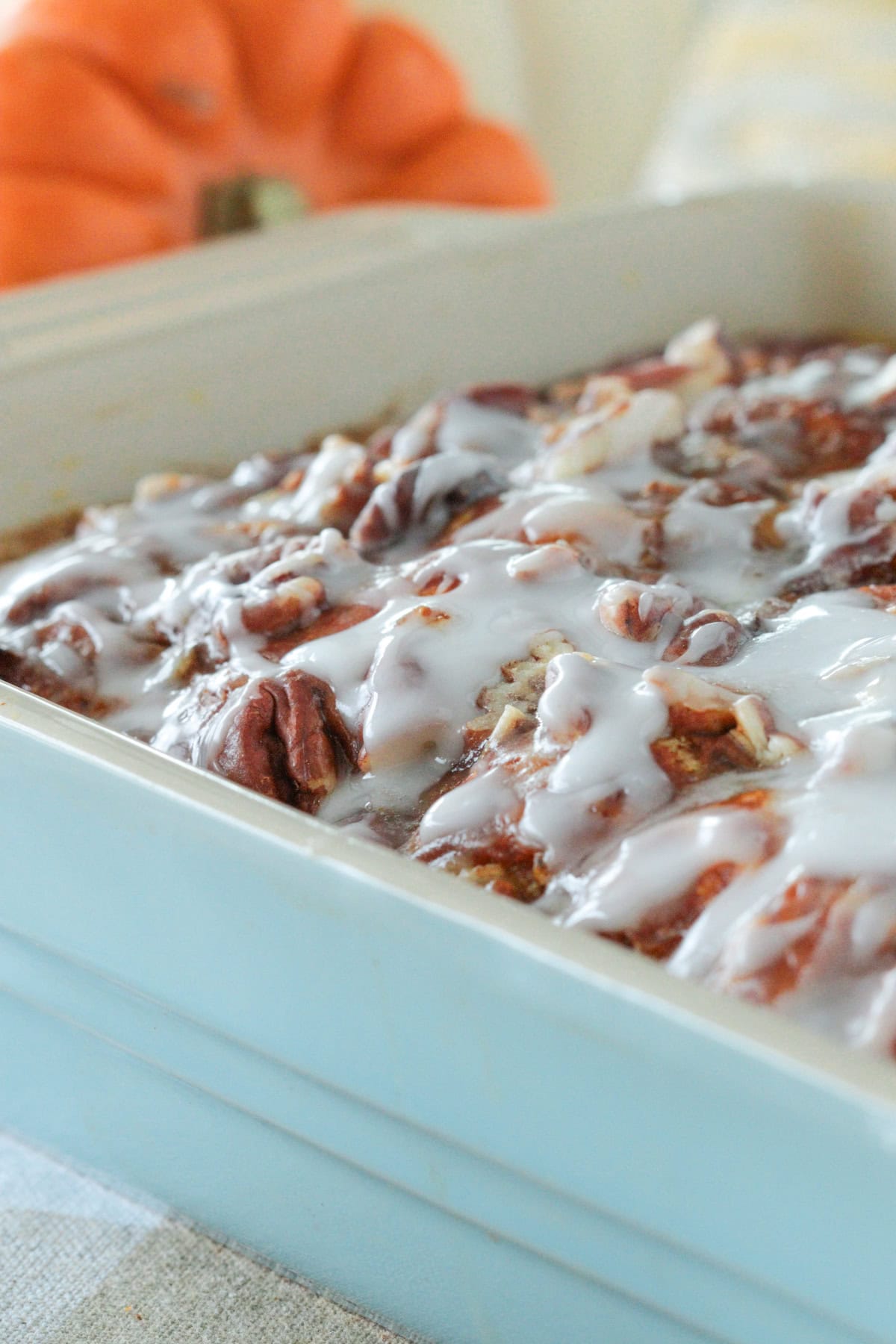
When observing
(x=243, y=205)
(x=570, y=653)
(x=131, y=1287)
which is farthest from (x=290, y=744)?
(x=243, y=205)

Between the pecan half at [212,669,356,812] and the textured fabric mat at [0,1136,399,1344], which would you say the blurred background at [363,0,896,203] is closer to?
the pecan half at [212,669,356,812]

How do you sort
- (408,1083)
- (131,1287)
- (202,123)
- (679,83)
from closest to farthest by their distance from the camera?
1. (408,1083)
2. (131,1287)
3. (202,123)
4. (679,83)

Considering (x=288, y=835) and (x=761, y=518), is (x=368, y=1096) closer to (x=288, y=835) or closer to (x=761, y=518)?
(x=288, y=835)

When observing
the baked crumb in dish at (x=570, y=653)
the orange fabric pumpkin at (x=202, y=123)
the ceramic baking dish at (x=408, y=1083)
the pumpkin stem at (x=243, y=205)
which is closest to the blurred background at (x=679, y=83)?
the orange fabric pumpkin at (x=202, y=123)

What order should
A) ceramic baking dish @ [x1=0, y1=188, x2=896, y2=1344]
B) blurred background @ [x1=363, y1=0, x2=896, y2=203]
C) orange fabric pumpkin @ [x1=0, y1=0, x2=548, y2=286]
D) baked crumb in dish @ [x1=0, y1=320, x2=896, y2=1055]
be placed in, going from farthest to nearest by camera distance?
blurred background @ [x1=363, y1=0, x2=896, y2=203] → orange fabric pumpkin @ [x1=0, y1=0, x2=548, y2=286] → baked crumb in dish @ [x1=0, y1=320, x2=896, y2=1055] → ceramic baking dish @ [x1=0, y1=188, x2=896, y2=1344]

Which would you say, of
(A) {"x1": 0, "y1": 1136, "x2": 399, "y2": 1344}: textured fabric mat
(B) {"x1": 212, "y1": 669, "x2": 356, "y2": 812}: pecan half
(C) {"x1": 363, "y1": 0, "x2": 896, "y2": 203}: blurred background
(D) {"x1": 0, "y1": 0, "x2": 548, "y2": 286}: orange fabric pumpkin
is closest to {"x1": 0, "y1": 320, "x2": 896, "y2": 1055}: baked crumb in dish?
(B) {"x1": 212, "y1": 669, "x2": 356, "y2": 812}: pecan half

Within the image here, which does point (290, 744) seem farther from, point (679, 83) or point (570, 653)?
point (679, 83)

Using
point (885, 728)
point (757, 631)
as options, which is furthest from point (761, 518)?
point (885, 728)
